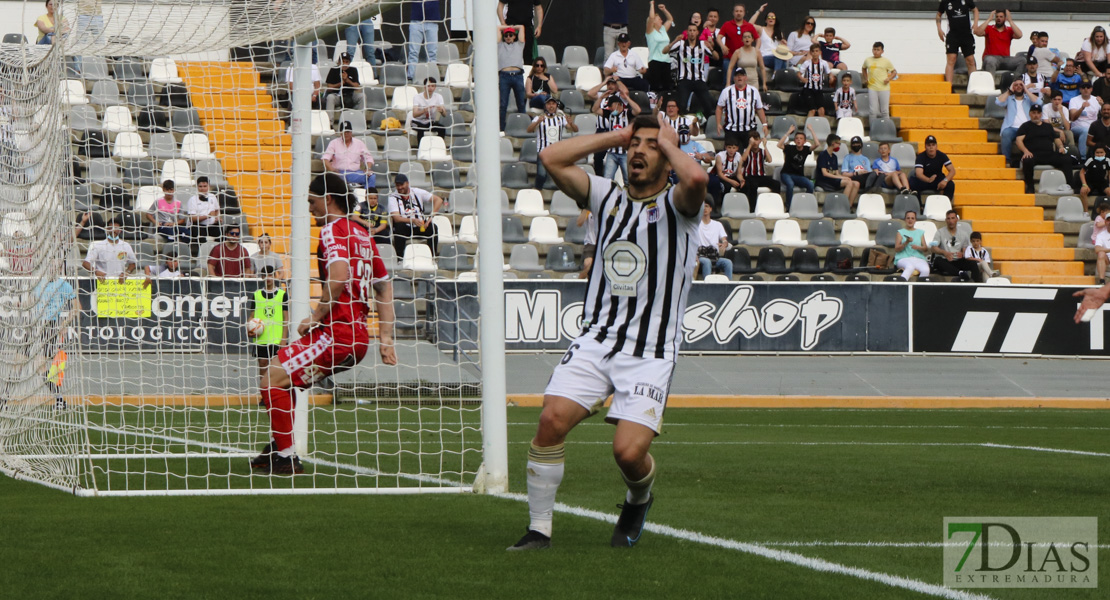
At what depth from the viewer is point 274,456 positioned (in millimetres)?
9523

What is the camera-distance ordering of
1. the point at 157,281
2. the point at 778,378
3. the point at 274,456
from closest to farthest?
the point at 274,456 < the point at 157,281 < the point at 778,378

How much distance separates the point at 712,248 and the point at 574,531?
47.9ft

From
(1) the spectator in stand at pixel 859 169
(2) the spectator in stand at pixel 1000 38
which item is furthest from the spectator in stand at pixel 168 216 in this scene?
(2) the spectator in stand at pixel 1000 38

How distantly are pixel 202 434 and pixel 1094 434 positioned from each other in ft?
29.5

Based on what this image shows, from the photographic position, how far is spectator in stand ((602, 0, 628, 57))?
2600 cm

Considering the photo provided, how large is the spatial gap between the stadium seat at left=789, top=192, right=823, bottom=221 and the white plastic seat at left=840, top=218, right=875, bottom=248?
1.92 ft

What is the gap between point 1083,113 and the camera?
87.1 feet

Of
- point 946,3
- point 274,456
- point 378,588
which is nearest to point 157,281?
point 274,456

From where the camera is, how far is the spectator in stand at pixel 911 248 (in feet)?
71.6

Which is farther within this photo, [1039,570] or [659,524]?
[659,524]

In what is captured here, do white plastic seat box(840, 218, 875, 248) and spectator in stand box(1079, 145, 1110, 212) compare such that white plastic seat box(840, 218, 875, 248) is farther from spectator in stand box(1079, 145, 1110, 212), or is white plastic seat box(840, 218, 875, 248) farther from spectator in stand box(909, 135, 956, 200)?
spectator in stand box(1079, 145, 1110, 212)

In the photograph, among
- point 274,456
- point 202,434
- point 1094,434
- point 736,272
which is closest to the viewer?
point 274,456

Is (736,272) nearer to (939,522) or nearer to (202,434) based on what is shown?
(202,434)

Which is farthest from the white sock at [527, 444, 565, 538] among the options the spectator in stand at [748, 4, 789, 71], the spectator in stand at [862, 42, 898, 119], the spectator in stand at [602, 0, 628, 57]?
the spectator in stand at [862, 42, 898, 119]
